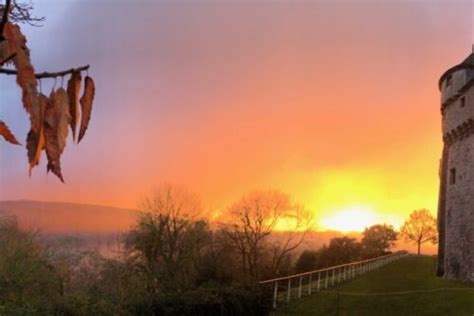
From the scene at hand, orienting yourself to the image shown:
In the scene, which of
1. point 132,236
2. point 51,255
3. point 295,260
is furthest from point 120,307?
point 295,260

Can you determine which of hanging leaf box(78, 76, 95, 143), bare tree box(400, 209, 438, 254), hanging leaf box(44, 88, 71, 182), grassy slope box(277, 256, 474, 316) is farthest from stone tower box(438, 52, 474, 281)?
bare tree box(400, 209, 438, 254)

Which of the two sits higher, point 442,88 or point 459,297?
point 442,88

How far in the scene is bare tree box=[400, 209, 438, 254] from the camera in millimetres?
60156

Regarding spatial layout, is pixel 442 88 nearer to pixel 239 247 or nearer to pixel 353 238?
pixel 239 247

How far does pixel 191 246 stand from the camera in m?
32.8

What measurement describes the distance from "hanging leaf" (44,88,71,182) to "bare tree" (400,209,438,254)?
63726 mm

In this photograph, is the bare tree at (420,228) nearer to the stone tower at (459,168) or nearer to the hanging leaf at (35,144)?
the stone tower at (459,168)

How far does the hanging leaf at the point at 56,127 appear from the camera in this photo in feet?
4.00

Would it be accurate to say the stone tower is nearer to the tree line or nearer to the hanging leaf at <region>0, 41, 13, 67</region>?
the tree line

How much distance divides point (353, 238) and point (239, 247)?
41.9ft

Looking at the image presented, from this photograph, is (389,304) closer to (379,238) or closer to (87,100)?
(87,100)

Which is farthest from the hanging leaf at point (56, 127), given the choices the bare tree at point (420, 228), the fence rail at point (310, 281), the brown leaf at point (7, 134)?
the bare tree at point (420, 228)

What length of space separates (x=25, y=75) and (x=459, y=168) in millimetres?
22786

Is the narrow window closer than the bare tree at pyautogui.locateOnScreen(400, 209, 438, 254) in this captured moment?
Yes
